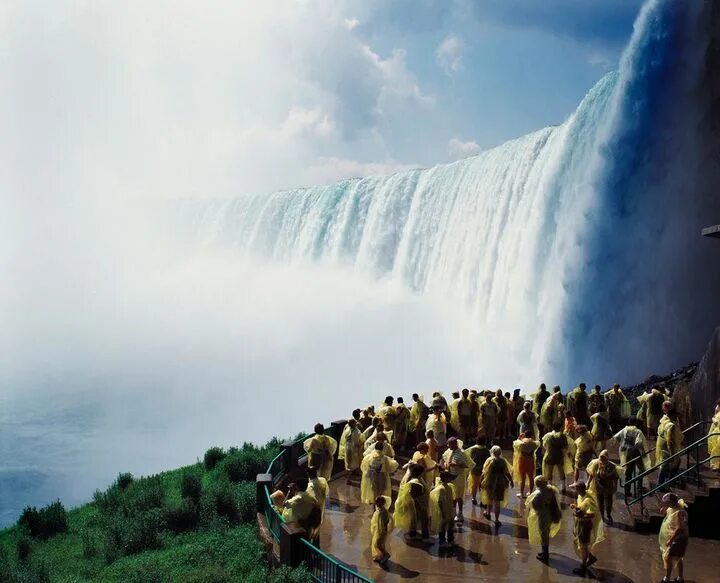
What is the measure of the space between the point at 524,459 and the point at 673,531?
334 cm

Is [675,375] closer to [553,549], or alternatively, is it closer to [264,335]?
[553,549]

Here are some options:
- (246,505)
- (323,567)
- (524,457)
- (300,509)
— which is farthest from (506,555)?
(246,505)

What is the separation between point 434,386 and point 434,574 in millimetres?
25142

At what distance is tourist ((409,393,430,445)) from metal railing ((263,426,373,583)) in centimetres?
297

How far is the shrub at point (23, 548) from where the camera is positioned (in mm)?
14430

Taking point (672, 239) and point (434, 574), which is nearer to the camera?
point (434, 574)

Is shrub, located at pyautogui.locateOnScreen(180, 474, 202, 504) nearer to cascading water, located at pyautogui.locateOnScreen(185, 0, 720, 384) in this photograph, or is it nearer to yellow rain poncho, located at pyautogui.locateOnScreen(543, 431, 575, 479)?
yellow rain poncho, located at pyautogui.locateOnScreen(543, 431, 575, 479)

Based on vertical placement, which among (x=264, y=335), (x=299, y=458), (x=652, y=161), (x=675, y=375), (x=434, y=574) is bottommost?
(x=434, y=574)

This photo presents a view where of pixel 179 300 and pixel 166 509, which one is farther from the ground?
pixel 179 300

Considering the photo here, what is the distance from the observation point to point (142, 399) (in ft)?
151

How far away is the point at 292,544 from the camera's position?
8875 millimetres

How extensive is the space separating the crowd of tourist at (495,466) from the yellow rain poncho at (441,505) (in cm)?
1

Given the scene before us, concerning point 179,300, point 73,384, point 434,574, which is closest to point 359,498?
point 434,574

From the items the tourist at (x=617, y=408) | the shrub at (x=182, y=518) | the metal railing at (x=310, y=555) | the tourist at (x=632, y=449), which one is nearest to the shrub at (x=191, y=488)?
the shrub at (x=182, y=518)
